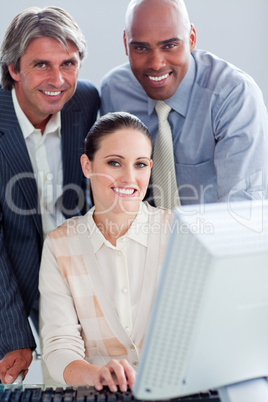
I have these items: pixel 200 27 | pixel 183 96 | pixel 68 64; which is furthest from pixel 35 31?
pixel 200 27

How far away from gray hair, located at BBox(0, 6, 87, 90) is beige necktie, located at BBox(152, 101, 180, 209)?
0.43 metres

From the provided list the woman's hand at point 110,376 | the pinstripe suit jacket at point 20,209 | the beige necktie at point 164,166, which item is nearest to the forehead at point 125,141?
the beige necktie at point 164,166

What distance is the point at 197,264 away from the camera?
79cm

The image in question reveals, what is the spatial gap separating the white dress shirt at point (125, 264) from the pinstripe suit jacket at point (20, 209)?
40 cm

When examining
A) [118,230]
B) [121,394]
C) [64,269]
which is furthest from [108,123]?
[121,394]

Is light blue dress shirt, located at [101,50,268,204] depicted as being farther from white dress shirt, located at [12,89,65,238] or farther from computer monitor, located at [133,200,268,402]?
computer monitor, located at [133,200,268,402]

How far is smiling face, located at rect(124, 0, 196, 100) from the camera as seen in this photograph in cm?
188

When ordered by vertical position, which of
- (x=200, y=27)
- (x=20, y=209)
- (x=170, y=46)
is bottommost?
(x=20, y=209)

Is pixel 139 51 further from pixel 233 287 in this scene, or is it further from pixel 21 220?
pixel 233 287

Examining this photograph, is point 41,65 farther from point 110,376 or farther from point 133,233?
point 110,376

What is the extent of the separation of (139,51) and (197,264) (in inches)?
52.8

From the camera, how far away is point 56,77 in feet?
6.27

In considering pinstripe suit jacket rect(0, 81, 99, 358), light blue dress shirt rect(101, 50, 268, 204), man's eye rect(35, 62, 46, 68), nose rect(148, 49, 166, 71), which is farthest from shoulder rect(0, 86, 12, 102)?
nose rect(148, 49, 166, 71)

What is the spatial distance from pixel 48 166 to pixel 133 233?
608mm
